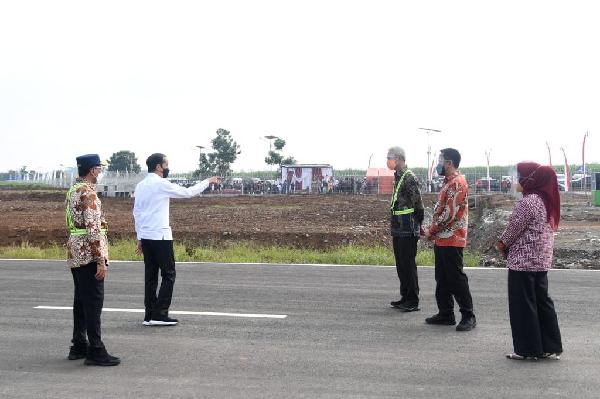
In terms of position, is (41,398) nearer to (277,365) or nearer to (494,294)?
(277,365)

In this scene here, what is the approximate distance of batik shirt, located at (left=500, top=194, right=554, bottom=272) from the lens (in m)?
6.59

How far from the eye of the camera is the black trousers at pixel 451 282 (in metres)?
7.85

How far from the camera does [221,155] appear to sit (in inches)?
2997

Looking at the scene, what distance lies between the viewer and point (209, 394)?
5590mm

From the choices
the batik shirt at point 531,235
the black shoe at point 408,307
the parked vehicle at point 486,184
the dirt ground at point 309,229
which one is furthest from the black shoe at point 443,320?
the parked vehicle at point 486,184

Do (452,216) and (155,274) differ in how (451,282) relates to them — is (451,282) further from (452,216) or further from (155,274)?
(155,274)

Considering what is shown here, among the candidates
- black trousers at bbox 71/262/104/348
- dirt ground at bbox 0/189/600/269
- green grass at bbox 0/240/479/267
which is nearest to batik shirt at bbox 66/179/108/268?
black trousers at bbox 71/262/104/348

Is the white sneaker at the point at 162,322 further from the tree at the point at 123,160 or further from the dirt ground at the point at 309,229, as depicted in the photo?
the tree at the point at 123,160

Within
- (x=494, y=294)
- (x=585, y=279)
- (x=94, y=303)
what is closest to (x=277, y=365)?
(x=94, y=303)

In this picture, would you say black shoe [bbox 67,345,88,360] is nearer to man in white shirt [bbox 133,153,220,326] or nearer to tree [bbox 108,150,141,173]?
man in white shirt [bbox 133,153,220,326]

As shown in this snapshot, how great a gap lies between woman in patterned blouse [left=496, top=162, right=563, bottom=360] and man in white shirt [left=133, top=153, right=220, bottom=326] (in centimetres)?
332

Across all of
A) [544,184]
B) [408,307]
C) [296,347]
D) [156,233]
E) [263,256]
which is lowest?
[296,347]

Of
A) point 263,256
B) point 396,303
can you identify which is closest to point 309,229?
point 263,256

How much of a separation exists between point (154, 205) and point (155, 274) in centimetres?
80
